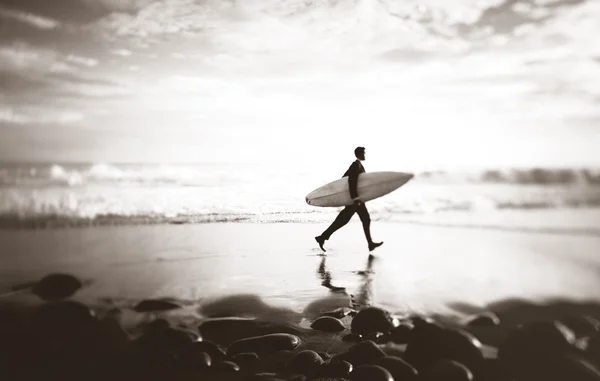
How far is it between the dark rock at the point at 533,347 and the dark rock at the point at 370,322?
102cm

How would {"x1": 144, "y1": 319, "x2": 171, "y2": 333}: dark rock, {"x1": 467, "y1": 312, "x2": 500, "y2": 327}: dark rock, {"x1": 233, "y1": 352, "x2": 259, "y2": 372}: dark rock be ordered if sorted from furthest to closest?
{"x1": 467, "y1": 312, "x2": 500, "y2": 327}: dark rock, {"x1": 144, "y1": 319, "x2": 171, "y2": 333}: dark rock, {"x1": 233, "y1": 352, "x2": 259, "y2": 372}: dark rock

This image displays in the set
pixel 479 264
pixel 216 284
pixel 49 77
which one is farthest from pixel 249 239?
pixel 49 77

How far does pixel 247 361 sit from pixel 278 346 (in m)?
0.31

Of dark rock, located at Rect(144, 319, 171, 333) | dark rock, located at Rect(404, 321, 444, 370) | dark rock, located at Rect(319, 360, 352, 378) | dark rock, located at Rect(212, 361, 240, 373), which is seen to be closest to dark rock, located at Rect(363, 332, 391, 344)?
dark rock, located at Rect(404, 321, 444, 370)

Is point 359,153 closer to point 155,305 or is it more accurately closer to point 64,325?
point 155,305

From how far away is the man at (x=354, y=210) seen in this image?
3.98m

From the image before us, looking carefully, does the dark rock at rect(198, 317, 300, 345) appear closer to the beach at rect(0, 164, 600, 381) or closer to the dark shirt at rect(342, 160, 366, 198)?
the beach at rect(0, 164, 600, 381)

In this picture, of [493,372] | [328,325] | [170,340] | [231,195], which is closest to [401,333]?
[328,325]

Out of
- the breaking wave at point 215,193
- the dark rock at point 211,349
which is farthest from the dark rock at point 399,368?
the breaking wave at point 215,193

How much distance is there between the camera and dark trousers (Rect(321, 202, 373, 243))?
4.11m

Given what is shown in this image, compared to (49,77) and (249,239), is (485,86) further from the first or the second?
(49,77)

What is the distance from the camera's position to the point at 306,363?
364 cm

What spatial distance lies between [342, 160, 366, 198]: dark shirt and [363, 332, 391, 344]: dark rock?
126 centimetres

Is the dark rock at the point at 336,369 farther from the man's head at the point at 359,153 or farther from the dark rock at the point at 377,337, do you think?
the man's head at the point at 359,153
